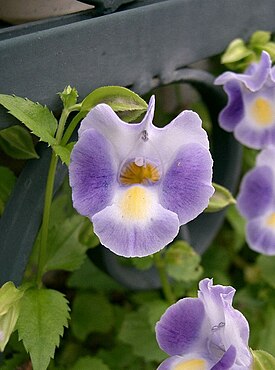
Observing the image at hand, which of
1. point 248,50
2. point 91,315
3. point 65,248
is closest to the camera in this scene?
point 65,248

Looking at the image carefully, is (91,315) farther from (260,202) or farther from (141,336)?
(260,202)

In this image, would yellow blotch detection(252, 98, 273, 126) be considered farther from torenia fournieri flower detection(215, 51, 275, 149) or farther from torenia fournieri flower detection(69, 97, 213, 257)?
torenia fournieri flower detection(69, 97, 213, 257)

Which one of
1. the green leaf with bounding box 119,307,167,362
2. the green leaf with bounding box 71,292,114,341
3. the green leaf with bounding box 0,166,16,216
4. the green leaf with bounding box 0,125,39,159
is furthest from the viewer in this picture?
the green leaf with bounding box 71,292,114,341

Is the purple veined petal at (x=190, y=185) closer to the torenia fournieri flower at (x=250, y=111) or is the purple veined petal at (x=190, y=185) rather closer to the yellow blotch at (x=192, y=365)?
the yellow blotch at (x=192, y=365)

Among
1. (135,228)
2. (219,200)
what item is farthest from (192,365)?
(219,200)

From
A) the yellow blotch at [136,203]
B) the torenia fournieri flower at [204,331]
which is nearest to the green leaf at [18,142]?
the yellow blotch at [136,203]

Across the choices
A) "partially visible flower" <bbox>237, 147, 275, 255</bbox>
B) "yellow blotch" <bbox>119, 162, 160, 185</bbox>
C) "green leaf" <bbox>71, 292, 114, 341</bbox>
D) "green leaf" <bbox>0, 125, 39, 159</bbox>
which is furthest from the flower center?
"green leaf" <bbox>71, 292, 114, 341</bbox>
